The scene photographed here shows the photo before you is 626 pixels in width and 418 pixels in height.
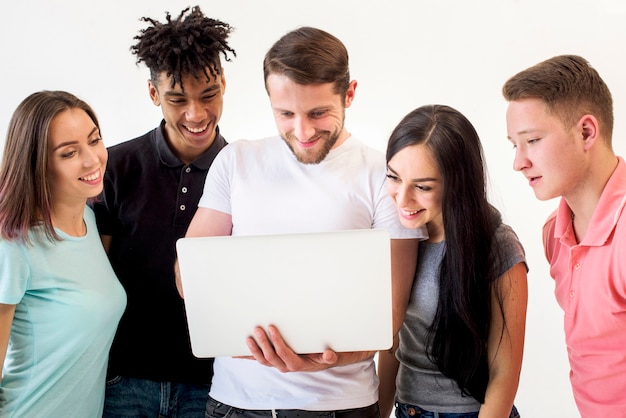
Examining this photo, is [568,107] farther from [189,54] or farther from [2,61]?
[2,61]

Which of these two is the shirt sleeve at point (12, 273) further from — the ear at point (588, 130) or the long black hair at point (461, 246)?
the ear at point (588, 130)

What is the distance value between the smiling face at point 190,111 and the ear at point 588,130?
90cm

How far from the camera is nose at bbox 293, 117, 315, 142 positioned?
4.91 feet

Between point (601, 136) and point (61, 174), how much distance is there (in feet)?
3.92

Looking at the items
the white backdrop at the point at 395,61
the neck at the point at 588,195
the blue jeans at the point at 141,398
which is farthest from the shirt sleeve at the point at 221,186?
the white backdrop at the point at 395,61

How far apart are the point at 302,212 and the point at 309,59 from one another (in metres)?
0.33

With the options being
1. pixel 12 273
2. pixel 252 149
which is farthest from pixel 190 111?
pixel 12 273

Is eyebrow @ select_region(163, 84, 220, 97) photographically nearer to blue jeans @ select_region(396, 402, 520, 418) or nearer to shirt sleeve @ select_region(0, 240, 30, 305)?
shirt sleeve @ select_region(0, 240, 30, 305)

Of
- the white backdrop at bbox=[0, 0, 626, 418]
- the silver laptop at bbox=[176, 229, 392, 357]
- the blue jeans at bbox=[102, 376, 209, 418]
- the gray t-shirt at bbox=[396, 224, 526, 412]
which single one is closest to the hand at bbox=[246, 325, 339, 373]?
the silver laptop at bbox=[176, 229, 392, 357]

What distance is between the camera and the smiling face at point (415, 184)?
1.45 metres

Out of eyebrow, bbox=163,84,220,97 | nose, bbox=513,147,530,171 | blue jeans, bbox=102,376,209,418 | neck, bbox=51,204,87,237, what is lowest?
blue jeans, bbox=102,376,209,418

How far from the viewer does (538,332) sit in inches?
109

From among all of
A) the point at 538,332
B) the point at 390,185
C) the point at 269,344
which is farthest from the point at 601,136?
the point at 538,332

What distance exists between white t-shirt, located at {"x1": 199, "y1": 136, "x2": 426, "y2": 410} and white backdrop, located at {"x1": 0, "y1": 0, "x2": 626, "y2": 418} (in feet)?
3.94
